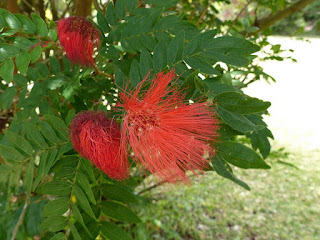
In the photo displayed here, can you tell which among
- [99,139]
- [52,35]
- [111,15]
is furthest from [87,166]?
[111,15]

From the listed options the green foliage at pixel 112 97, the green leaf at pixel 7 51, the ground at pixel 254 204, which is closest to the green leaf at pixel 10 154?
the green foliage at pixel 112 97

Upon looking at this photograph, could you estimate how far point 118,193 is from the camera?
0.91 meters

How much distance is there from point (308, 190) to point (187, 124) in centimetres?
319

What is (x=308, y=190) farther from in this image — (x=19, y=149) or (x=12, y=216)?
(x=19, y=149)

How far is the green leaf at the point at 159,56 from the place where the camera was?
2.80 feet

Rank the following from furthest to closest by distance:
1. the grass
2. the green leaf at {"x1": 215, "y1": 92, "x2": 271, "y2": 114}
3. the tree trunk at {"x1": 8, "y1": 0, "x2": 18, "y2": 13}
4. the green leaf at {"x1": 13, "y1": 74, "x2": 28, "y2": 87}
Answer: the grass → the tree trunk at {"x1": 8, "y1": 0, "x2": 18, "y2": 13} → the green leaf at {"x1": 13, "y1": 74, "x2": 28, "y2": 87} → the green leaf at {"x1": 215, "y1": 92, "x2": 271, "y2": 114}

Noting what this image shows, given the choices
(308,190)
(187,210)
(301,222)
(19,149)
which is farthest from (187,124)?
(308,190)

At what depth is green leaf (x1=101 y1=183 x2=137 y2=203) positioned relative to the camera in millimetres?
909

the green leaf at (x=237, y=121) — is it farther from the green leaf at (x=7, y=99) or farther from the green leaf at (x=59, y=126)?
the green leaf at (x=7, y=99)

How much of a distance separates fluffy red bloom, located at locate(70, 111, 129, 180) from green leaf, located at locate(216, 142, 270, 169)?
0.24 meters

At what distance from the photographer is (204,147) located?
751 mm

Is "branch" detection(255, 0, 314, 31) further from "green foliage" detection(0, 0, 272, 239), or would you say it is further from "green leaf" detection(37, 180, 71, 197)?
"green leaf" detection(37, 180, 71, 197)

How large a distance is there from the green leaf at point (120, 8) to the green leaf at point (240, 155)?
0.50 m

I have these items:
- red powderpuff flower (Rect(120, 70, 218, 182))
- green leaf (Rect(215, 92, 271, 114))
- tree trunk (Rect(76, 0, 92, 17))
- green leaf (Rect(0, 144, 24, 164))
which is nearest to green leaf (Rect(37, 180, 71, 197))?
green leaf (Rect(0, 144, 24, 164))
